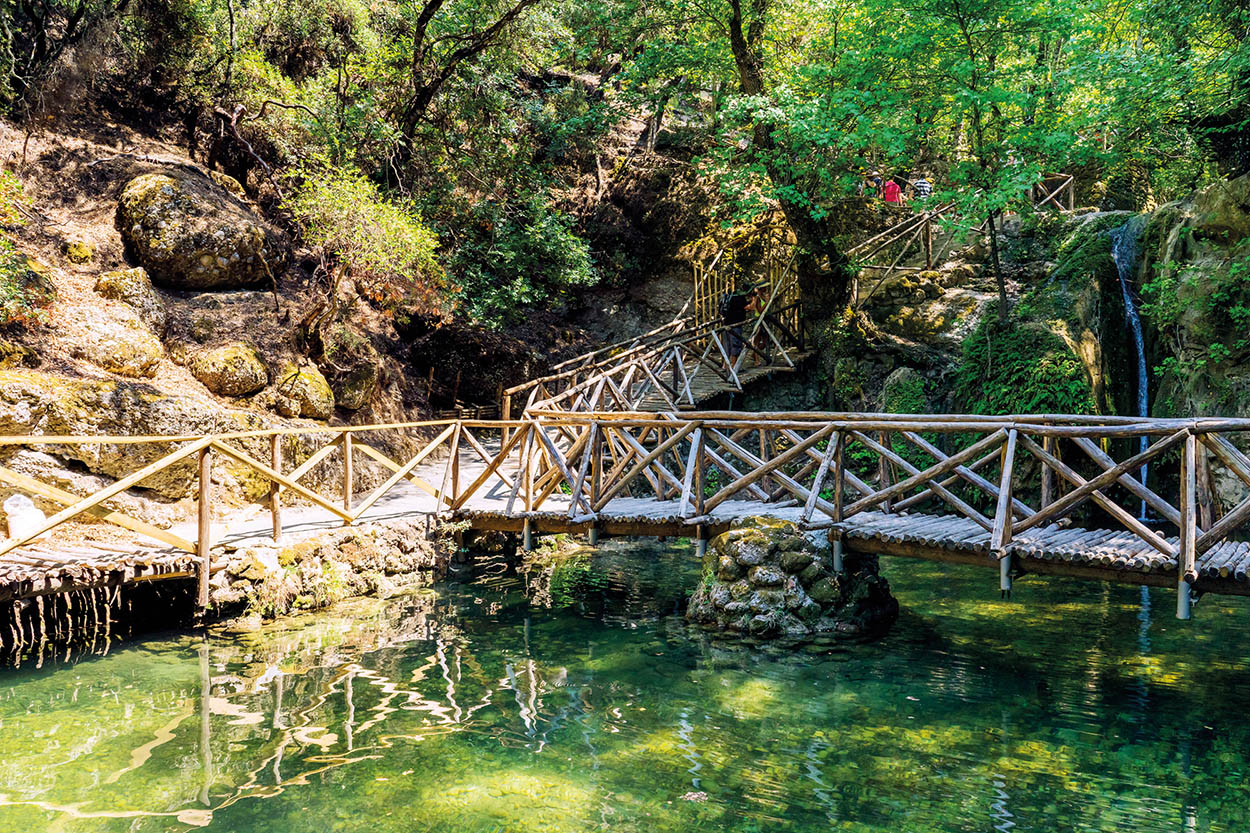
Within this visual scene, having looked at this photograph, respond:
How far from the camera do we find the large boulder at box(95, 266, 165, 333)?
1150cm

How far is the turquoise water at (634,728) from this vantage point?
460 centimetres

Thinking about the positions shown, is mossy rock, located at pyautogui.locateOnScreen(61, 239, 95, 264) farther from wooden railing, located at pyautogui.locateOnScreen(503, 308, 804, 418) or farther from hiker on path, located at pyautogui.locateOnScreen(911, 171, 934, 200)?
hiker on path, located at pyautogui.locateOnScreen(911, 171, 934, 200)

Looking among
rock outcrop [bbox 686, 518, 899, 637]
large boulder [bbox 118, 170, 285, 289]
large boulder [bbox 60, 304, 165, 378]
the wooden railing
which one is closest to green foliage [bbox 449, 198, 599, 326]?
the wooden railing

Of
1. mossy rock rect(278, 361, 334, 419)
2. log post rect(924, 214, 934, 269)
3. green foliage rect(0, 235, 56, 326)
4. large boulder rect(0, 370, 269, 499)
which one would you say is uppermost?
log post rect(924, 214, 934, 269)

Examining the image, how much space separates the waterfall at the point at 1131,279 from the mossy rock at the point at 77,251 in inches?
647

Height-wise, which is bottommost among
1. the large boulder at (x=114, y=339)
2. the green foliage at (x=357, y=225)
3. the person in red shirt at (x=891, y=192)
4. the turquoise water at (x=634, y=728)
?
the turquoise water at (x=634, y=728)

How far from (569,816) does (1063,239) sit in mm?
14663

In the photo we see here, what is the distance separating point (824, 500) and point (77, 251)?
1135 centimetres

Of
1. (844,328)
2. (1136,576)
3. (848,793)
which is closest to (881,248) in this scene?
(844,328)

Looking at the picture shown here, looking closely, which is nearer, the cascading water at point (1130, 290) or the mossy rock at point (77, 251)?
the mossy rock at point (77, 251)

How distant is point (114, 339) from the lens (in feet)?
35.5

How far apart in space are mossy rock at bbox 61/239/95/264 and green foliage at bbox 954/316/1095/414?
13977 millimetres

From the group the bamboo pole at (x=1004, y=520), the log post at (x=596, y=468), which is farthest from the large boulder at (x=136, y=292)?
the bamboo pole at (x=1004, y=520)

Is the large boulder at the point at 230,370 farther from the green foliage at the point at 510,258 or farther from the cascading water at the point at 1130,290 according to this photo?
the cascading water at the point at 1130,290
